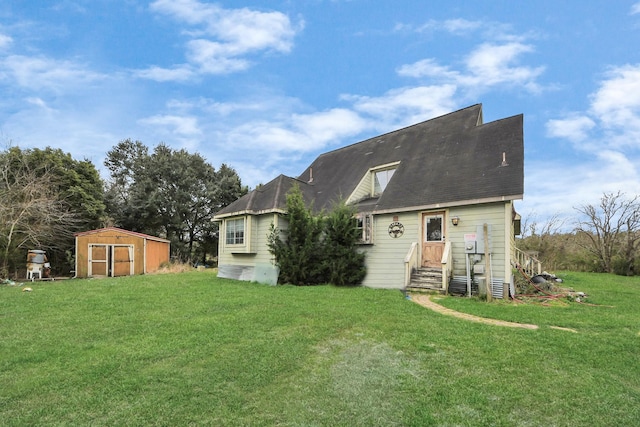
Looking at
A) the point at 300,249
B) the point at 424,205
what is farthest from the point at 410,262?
the point at 300,249

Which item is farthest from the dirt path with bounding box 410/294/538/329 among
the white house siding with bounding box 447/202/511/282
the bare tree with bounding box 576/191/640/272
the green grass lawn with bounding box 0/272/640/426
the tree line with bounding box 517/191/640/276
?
the bare tree with bounding box 576/191/640/272

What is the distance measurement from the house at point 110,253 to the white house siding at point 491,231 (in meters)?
15.7

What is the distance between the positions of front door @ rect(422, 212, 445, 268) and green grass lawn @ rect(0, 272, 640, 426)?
3434 millimetres

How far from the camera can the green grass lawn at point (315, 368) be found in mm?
2662

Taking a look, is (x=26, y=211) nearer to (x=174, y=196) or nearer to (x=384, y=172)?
(x=174, y=196)

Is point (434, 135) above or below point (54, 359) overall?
above

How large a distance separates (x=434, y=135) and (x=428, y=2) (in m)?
4.96

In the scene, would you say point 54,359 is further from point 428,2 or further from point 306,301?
point 428,2

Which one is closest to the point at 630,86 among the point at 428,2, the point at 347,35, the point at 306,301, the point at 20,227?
the point at 428,2

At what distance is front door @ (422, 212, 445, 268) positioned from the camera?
32.0ft

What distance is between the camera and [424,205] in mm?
9844

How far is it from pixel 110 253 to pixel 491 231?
57.4 ft

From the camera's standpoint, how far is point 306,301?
7.39m

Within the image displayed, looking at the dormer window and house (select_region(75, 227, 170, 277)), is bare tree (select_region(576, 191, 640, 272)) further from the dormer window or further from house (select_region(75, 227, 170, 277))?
house (select_region(75, 227, 170, 277))
